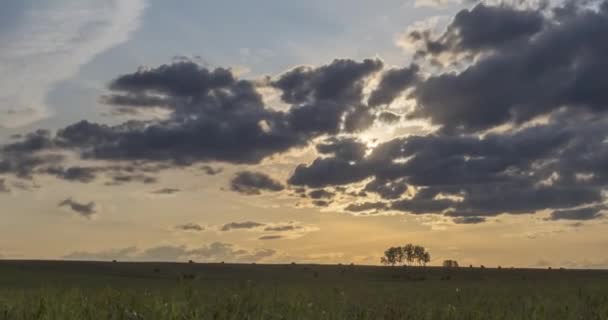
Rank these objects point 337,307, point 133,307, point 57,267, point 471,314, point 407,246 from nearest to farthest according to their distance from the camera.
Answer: point 133,307 < point 471,314 < point 337,307 < point 57,267 < point 407,246

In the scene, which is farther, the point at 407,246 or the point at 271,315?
the point at 407,246

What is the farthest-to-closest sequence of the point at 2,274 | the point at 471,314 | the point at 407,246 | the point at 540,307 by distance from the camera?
the point at 407,246 → the point at 2,274 → the point at 540,307 → the point at 471,314

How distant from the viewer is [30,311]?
7.56 meters

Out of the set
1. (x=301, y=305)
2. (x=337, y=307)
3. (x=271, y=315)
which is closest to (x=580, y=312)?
(x=337, y=307)

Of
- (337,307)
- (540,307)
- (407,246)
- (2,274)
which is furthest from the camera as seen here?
(407,246)

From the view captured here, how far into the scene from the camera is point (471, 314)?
856 cm

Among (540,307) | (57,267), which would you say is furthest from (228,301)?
(57,267)

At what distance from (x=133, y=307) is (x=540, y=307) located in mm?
5985

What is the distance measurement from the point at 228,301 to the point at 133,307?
1271 millimetres

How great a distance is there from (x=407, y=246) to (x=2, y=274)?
106 metres

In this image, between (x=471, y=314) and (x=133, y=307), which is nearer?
(x=133, y=307)

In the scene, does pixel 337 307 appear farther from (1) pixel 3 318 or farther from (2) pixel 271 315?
(1) pixel 3 318

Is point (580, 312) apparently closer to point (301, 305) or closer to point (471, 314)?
point (471, 314)

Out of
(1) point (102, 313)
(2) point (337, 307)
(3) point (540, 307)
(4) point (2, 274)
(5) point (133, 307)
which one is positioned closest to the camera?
(1) point (102, 313)
